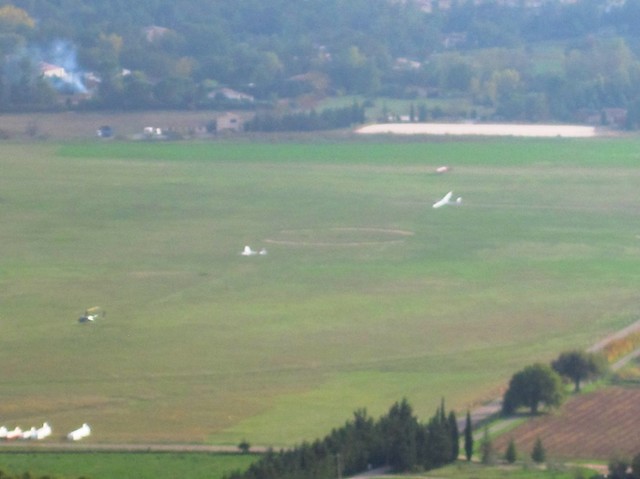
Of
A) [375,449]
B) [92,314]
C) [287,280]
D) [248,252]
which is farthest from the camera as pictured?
[248,252]

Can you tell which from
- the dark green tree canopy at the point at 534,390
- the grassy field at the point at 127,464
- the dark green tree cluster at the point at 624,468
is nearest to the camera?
the dark green tree cluster at the point at 624,468

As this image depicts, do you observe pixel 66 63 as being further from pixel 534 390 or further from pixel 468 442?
pixel 468 442

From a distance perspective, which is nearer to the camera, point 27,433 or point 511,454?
point 511,454

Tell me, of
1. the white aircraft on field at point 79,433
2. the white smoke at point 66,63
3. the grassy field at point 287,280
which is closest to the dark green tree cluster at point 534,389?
the grassy field at point 287,280

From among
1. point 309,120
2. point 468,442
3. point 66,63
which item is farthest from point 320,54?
point 468,442

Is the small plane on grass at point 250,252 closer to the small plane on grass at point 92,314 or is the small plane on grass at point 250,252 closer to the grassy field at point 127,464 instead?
the small plane on grass at point 92,314

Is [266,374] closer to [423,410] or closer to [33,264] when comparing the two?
[423,410]

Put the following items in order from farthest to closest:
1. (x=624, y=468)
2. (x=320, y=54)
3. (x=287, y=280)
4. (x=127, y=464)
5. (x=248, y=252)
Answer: (x=320, y=54) < (x=248, y=252) < (x=287, y=280) < (x=127, y=464) < (x=624, y=468)
